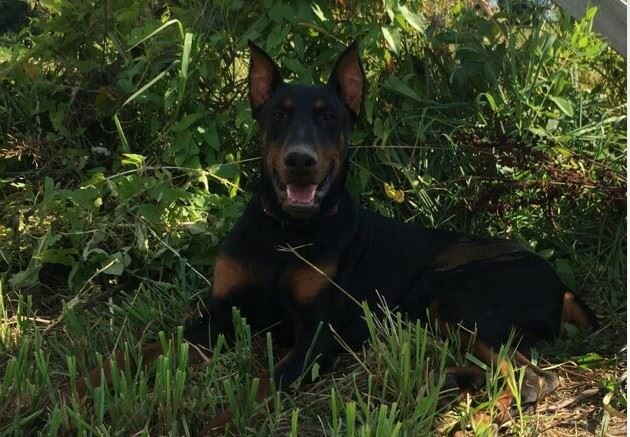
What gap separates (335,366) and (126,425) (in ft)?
3.15

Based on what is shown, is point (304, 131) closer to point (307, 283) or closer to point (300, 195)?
point (300, 195)

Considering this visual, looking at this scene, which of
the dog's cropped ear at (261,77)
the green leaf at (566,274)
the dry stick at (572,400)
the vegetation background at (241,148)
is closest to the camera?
the dry stick at (572,400)

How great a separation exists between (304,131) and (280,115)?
0.56ft

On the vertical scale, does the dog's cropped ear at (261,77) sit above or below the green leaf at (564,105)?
below

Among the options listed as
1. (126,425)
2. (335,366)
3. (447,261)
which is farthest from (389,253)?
(126,425)

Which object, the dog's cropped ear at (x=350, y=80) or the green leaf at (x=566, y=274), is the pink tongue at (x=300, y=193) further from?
the green leaf at (x=566, y=274)

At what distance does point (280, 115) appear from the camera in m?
3.34

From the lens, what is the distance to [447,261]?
11.9ft

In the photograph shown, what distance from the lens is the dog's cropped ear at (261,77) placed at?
3.45 metres

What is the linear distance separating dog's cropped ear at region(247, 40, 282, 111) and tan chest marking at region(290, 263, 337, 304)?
0.72 m

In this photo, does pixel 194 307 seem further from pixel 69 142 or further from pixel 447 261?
pixel 69 142

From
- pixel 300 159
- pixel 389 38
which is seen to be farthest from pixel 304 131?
pixel 389 38

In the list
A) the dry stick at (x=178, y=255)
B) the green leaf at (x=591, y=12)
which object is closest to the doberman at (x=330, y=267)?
the dry stick at (x=178, y=255)

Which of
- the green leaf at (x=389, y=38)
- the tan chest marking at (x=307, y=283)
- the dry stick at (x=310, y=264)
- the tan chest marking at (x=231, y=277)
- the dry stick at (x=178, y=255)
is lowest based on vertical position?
the dry stick at (x=178, y=255)
